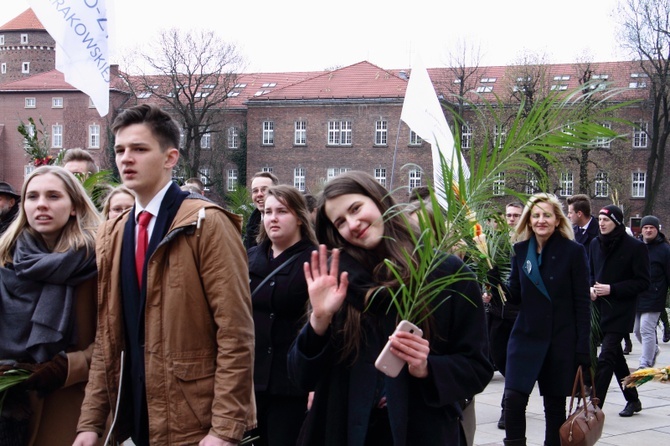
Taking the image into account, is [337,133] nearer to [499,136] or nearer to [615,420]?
[615,420]

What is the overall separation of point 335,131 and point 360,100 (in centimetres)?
306

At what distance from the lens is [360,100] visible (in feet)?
232

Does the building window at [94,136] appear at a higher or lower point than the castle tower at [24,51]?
lower

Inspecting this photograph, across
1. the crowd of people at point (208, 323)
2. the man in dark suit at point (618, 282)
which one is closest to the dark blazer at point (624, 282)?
the man in dark suit at point (618, 282)

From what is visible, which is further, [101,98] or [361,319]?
[101,98]

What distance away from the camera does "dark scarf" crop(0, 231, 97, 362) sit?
448cm

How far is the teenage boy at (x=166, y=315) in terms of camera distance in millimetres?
3768

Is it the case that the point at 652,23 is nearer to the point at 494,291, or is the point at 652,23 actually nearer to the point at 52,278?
the point at 494,291

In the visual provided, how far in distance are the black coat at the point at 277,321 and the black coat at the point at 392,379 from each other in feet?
5.41

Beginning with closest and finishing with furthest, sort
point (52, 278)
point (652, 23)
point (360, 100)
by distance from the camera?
point (52, 278)
point (652, 23)
point (360, 100)

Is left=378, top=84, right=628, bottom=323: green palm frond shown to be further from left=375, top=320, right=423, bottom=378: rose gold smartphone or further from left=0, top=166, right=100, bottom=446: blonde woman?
left=0, top=166, right=100, bottom=446: blonde woman

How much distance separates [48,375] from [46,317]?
10.9 inches

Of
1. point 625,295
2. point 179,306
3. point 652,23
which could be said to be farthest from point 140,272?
point 652,23

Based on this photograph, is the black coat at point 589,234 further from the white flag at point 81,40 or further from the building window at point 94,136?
the building window at point 94,136
